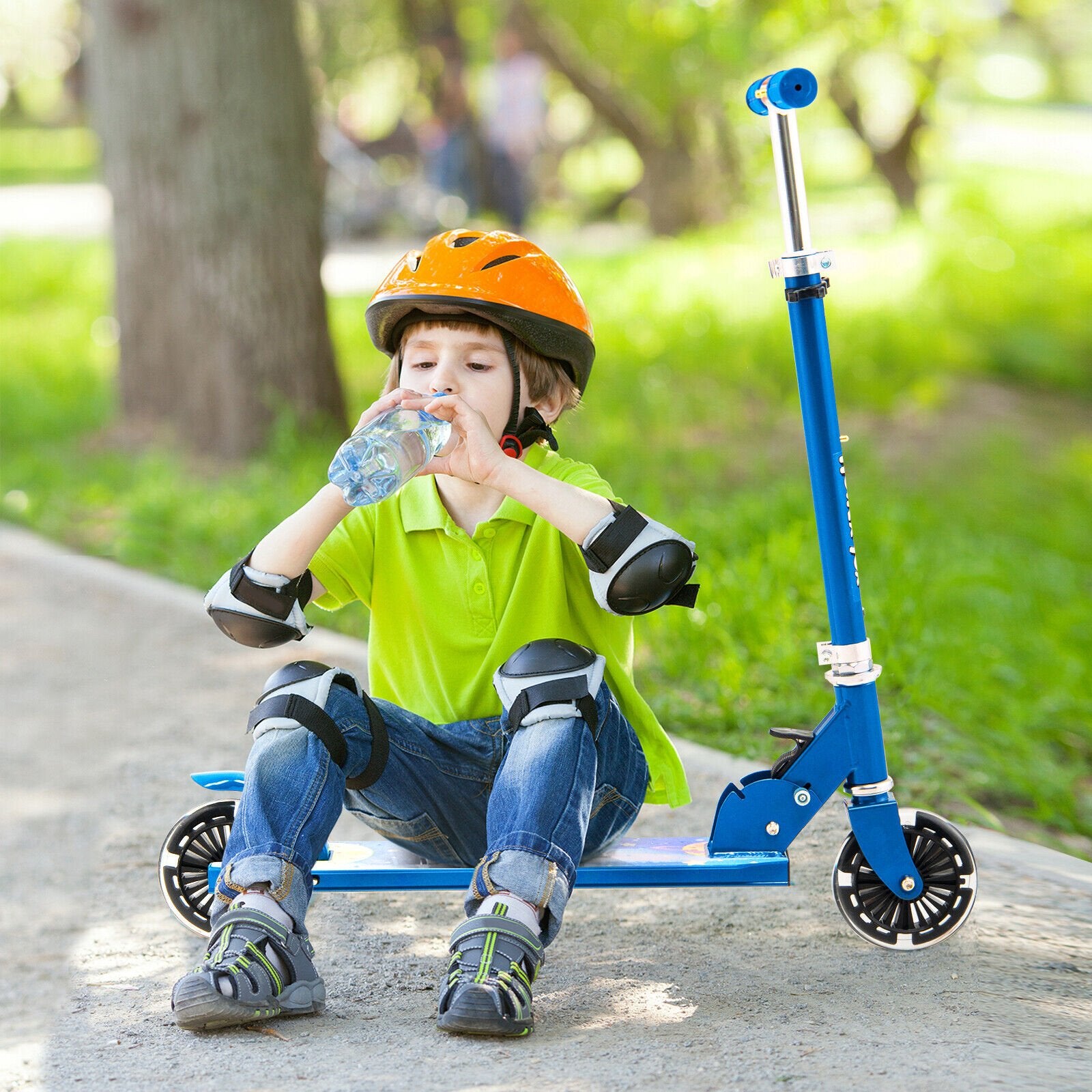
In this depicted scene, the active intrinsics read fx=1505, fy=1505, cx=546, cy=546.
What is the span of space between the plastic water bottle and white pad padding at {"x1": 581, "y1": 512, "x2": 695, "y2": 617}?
321 millimetres

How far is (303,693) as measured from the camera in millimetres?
2482

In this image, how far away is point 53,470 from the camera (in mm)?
6855

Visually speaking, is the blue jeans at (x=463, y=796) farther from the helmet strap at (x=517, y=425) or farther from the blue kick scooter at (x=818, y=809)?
the helmet strap at (x=517, y=425)

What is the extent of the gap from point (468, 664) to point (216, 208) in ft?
14.7

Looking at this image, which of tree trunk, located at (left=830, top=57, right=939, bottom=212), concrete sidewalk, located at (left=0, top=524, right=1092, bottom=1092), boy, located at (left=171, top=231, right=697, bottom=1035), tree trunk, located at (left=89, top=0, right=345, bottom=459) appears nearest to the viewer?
concrete sidewalk, located at (left=0, top=524, right=1092, bottom=1092)

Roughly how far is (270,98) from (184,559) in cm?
219

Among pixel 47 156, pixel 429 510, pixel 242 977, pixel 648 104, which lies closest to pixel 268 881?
pixel 242 977

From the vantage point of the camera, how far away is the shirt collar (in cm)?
264

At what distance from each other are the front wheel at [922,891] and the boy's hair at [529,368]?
949mm

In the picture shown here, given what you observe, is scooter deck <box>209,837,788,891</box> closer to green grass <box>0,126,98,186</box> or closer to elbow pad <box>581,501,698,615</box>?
elbow pad <box>581,501,698,615</box>

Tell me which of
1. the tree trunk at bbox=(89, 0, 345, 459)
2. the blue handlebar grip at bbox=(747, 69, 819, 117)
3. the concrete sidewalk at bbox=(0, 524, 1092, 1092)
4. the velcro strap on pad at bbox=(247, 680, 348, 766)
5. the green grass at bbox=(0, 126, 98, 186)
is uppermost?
the green grass at bbox=(0, 126, 98, 186)

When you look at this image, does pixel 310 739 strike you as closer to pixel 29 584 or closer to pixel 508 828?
pixel 508 828

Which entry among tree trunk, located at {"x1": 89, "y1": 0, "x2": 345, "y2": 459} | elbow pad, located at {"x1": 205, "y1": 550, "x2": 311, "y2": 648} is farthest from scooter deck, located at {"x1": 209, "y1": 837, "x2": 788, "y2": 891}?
tree trunk, located at {"x1": 89, "y1": 0, "x2": 345, "y2": 459}

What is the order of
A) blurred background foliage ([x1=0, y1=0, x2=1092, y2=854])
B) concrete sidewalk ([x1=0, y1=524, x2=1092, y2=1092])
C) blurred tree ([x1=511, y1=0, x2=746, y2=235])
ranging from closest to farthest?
1. concrete sidewalk ([x1=0, y1=524, x2=1092, y2=1092])
2. blurred background foliage ([x1=0, y1=0, x2=1092, y2=854])
3. blurred tree ([x1=511, y1=0, x2=746, y2=235])
